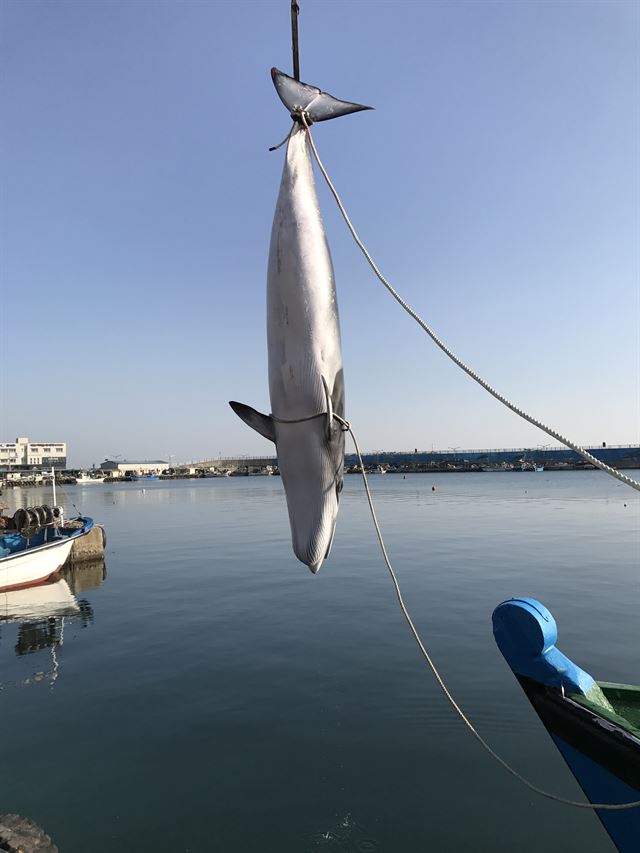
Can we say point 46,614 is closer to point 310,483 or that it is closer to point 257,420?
point 257,420

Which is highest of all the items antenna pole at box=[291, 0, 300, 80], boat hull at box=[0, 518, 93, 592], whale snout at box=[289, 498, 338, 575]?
antenna pole at box=[291, 0, 300, 80]

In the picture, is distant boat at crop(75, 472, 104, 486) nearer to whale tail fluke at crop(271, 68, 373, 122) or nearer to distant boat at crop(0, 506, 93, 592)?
distant boat at crop(0, 506, 93, 592)

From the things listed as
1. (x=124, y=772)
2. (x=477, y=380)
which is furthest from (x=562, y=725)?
(x=124, y=772)

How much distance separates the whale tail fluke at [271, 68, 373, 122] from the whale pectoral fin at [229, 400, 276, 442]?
1949mm

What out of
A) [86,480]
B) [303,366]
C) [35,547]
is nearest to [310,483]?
[303,366]

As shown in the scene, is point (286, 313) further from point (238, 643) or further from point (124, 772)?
point (238, 643)

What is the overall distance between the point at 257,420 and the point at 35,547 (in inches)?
712

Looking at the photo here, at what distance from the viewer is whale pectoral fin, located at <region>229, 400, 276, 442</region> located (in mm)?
3326

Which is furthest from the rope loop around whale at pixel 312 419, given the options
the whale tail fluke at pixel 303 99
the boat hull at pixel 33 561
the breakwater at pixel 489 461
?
the breakwater at pixel 489 461

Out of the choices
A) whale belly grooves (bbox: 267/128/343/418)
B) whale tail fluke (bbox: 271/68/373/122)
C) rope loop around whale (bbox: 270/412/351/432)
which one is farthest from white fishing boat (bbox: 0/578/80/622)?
whale tail fluke (bbox: 271/68/373/122)

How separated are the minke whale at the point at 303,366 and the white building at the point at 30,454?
172418mm

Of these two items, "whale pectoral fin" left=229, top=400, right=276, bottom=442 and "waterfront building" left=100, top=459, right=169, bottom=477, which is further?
"waterfront building" left=100, top=459, right=169, bottom=477

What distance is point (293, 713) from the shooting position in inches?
322

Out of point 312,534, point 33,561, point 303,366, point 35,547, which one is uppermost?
point 303,366
